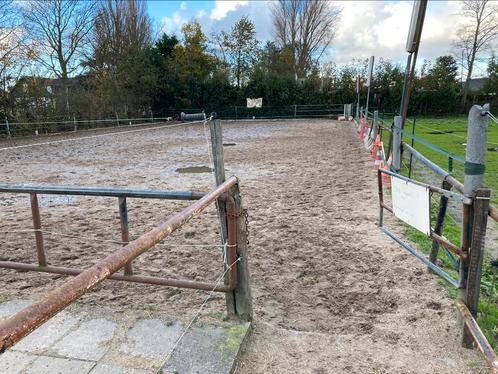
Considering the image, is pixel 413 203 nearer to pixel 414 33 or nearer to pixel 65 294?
pixel 65 294

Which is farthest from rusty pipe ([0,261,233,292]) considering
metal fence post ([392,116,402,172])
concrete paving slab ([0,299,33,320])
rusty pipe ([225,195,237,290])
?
metal fence post ([392,116,402,172])

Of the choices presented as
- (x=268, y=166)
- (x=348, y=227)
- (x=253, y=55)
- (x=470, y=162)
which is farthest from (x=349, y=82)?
(x=470, y=162)

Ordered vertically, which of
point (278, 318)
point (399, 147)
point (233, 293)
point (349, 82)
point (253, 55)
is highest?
point (253, 55)

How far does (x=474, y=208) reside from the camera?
2.15 m

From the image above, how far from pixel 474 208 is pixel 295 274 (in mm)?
1711

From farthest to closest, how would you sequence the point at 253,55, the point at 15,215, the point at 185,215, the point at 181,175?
the point at 253,55 → the point at 181,175 → the point at 15,215 → the point at 185,215

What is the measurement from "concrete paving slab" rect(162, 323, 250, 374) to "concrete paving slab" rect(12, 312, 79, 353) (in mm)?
795

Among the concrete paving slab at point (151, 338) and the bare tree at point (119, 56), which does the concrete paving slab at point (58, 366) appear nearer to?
the concrete paving slab at point (151, 338)

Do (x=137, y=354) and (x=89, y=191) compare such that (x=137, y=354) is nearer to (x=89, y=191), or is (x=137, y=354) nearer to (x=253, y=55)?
(x=89, y=191)

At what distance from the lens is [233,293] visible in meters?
2.52

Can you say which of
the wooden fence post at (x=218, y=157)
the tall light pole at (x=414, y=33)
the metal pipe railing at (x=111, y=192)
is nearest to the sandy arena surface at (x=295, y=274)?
the wooden fence post at (x=218, y=157)

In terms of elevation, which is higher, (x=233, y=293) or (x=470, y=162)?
(x=470, y=162)

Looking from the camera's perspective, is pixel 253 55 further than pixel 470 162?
Yes

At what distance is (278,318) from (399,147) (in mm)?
5538
